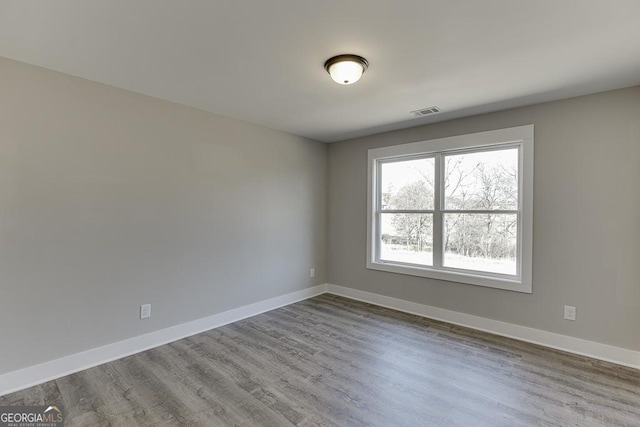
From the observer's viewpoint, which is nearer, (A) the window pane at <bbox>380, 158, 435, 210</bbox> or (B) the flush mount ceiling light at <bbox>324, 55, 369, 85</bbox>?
(B) the flush mount ceiling light at <bbox>324, 55, 369, 85</bbox>

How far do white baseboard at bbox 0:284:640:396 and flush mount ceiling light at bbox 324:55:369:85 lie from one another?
9.40ft

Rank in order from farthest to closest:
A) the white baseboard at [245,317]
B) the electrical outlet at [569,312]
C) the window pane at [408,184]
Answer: the window pane at [408,184] → the electrical outlet at [569,312] → the white baseboard at [245,317]

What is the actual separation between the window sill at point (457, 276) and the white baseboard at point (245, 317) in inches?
15.2

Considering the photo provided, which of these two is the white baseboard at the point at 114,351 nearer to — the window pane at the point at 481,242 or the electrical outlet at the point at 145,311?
the electrical outlet at the point at 145,311

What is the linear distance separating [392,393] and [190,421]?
1.39 metres

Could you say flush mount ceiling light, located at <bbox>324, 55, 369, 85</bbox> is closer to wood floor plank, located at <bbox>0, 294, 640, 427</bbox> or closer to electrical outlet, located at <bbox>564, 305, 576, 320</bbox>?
wood floor plank, located at <bbox>0, 294, 640, 427</bbox>

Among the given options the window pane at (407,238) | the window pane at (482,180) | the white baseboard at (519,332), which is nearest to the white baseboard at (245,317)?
the white baseboard at (519,332)

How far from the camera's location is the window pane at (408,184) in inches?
154

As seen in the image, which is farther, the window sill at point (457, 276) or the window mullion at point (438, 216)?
the window mullion at point (438, 216)

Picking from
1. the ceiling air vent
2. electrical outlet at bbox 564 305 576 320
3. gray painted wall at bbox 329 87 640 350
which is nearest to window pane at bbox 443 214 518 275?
gray painted wall at bbox 329 87 640 350

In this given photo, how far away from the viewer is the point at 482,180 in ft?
11.3

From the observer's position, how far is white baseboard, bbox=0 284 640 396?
2297 millimetres

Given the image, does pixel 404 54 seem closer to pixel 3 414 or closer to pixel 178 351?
pixel 178 351

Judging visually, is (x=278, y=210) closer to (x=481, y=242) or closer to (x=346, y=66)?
(x=346, y=66)
